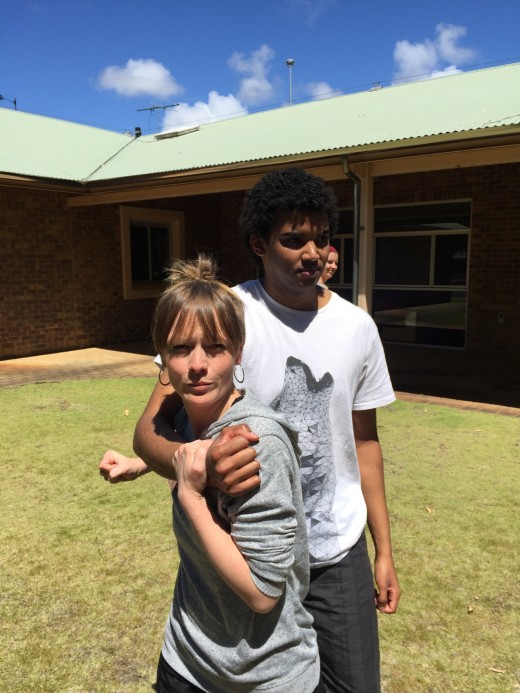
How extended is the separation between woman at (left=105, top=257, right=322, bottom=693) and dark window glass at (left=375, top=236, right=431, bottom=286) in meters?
10.4

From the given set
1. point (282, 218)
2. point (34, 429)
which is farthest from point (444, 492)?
point (34, 429)

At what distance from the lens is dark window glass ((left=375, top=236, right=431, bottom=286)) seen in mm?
11234

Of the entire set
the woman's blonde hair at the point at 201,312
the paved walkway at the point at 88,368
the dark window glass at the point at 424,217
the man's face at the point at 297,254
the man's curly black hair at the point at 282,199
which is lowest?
the paved walkway at the point at 88,368

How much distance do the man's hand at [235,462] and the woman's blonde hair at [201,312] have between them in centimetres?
28

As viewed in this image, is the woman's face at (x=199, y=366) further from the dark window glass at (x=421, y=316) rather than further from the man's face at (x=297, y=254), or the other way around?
the dark window glass at (x=421, y=316)

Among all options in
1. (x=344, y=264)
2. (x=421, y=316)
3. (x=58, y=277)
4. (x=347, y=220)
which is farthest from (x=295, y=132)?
(x=58, y=277)

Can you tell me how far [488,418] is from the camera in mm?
6590

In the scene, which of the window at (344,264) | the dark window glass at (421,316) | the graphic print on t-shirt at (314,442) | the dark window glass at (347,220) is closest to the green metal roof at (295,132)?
the dark window glass at (347,220)

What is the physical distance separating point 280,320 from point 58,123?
49.3ft

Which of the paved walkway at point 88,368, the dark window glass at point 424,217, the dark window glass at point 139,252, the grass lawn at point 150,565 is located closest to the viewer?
the grass lawn at point 150,565

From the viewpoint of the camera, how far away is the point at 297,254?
1.63 metres

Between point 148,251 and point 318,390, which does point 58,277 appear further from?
point 318,390

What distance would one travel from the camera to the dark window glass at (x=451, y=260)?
10766 millimetres

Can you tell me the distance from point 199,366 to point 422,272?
34.9 feet
